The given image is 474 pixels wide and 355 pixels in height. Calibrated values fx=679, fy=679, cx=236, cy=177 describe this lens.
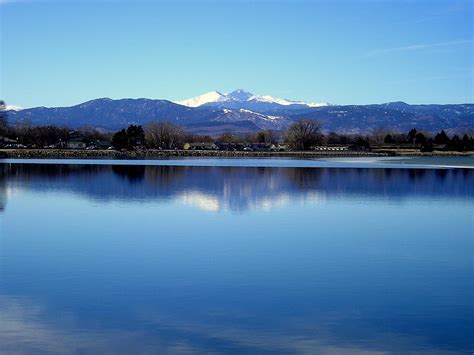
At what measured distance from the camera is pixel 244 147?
140750 millimetres

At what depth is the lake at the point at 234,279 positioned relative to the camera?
8094 mm

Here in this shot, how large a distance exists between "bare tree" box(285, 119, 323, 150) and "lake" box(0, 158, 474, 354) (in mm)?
102930

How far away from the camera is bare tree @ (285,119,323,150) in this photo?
126m

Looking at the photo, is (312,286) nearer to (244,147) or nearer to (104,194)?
(104,194)

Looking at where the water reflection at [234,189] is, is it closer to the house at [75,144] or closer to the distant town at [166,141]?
the distant town at [166,141]

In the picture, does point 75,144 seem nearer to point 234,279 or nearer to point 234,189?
point 234,189

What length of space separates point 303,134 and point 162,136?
25.9m

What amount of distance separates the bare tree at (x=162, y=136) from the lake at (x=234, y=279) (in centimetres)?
→ 9818

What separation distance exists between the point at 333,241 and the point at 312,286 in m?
4.93

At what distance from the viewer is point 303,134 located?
412 feet

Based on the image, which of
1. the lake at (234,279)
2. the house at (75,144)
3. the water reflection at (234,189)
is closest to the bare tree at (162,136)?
the house at (75,144)

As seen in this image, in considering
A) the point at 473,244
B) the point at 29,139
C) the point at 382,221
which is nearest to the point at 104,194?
the point at 382,221

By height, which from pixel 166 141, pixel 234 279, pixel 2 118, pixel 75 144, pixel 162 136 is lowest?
pixel 234 279

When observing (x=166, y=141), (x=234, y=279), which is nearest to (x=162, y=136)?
(x=166, y=141)
